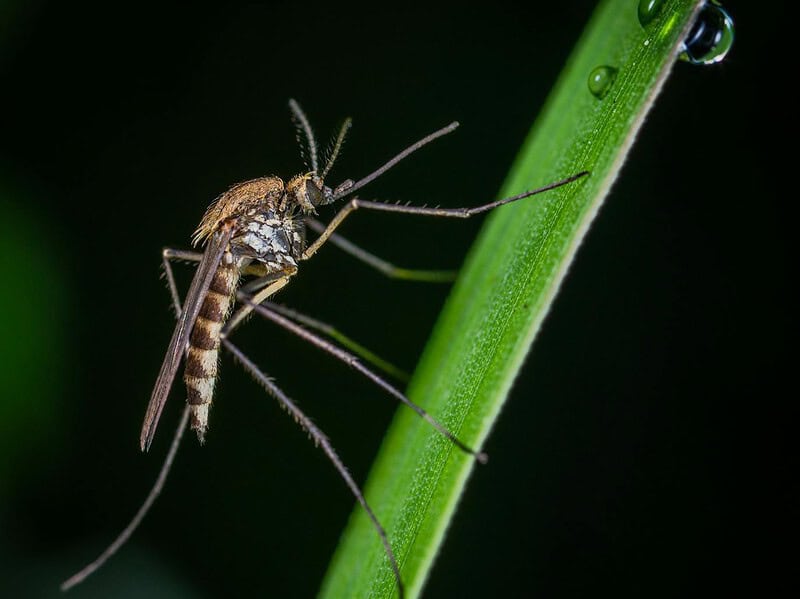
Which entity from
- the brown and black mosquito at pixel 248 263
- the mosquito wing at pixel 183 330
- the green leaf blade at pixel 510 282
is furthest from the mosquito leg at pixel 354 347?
the green leaf blade at pixel 510 282

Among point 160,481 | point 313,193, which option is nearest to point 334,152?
point 313,193

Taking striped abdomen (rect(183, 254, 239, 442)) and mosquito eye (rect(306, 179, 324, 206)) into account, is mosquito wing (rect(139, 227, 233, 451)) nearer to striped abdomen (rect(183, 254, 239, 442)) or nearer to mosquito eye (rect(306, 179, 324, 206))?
striped abdomen (rect(183, 254, 239, 442))

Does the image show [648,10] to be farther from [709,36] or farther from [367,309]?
[367,309]

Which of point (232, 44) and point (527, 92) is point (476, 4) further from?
point (232, 44)

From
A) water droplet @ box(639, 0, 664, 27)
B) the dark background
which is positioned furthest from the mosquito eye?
water droplet @ box(639, 0, 664, 27)

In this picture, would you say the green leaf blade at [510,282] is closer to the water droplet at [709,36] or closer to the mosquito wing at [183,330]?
the water droplet at [709,36]

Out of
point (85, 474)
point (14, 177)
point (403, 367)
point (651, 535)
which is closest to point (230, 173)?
point (14, 177)
